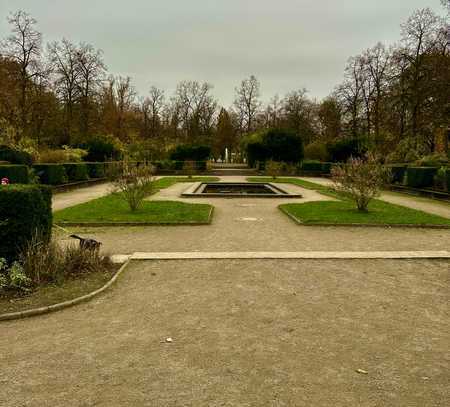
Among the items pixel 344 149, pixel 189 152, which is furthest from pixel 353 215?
pixel 189 152

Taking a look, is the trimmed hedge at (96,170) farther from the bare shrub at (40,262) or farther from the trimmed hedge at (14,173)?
the bare shrub at (40,262)

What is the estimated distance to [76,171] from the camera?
2705cm

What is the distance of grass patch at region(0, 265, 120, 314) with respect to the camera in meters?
5.14

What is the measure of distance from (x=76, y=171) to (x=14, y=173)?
876 centimetres

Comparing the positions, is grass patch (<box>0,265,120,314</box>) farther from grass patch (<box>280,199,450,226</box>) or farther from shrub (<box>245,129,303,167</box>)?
shrub (<box>245,129,303,167</box>)

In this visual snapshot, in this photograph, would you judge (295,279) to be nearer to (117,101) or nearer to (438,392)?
(438,392)

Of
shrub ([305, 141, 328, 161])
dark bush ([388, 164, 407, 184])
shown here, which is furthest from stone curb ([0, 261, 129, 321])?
shrub ([305, 141, 328, 161])

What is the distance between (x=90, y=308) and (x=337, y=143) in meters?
39.5

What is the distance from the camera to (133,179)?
13.2 meters

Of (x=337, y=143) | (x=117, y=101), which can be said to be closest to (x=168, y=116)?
(x=117, y=101)

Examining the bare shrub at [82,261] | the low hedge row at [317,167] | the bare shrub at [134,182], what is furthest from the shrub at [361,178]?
the low hedge row at [317,167]

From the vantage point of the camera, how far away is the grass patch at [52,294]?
5137 millimetres

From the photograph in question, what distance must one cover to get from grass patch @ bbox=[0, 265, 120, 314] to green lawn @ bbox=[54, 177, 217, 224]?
5.68 metres

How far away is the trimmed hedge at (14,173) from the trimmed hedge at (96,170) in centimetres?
1181
